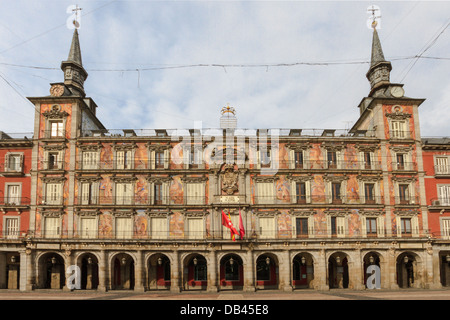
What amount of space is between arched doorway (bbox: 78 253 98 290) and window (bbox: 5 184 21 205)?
987cm

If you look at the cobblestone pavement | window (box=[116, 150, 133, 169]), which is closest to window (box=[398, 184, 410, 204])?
the cobblestone pavement

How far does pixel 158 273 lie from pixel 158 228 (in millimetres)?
5423

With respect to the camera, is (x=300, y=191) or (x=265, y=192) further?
(x=300, y=191)

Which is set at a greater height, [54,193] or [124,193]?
[54,193]

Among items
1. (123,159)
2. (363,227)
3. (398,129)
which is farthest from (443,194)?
(123,159)

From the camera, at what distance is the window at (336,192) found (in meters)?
44.7

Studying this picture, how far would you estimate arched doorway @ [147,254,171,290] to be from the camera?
4422 centimetres

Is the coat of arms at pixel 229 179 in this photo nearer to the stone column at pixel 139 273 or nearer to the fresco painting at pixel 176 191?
the fresco painting at pixel 176 191

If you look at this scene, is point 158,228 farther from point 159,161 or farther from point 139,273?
point 159,161

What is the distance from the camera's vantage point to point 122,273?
1769 inches

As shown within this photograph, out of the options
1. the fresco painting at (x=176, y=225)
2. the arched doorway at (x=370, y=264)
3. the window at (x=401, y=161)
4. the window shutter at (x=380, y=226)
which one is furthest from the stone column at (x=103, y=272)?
the window at (x=401, y=161)

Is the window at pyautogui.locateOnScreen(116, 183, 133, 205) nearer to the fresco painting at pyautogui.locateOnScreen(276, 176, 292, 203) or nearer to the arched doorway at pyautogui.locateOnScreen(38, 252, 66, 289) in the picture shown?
the arched doorway at pyautogui.locateOnScreen(38, 252, 66, 289)
